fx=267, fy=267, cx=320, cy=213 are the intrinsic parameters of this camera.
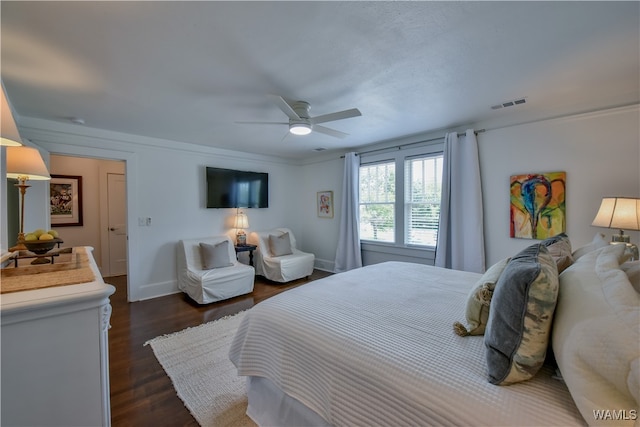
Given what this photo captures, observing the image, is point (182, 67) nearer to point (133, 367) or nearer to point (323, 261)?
point (133, 367)

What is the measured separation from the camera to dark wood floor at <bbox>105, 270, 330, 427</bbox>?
5.65ft

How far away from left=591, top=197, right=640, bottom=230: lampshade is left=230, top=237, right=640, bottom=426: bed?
4.90 feet

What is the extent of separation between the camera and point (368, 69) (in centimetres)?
208

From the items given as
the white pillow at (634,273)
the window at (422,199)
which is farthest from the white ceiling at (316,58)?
the white pillow at (634,273)

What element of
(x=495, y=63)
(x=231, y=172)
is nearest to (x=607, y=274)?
(x=495, y=63)

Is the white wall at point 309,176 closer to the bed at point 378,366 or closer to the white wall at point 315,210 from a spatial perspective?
the white wall at point 315,210

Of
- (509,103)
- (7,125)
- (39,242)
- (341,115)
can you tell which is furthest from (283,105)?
(509,103)

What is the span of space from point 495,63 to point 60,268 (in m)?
3.10

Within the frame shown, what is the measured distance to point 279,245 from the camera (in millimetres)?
4898

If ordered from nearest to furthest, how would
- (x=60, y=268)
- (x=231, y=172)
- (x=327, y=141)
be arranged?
1. (x=60, y=268)
2. (x=327, y=141)
3. (x=231, y=172)

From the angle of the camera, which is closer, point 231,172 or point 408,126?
point 408,126

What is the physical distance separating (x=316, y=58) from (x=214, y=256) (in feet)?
10.3

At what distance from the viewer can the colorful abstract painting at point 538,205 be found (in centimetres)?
291

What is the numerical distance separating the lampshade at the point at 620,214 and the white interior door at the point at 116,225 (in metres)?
6.85
